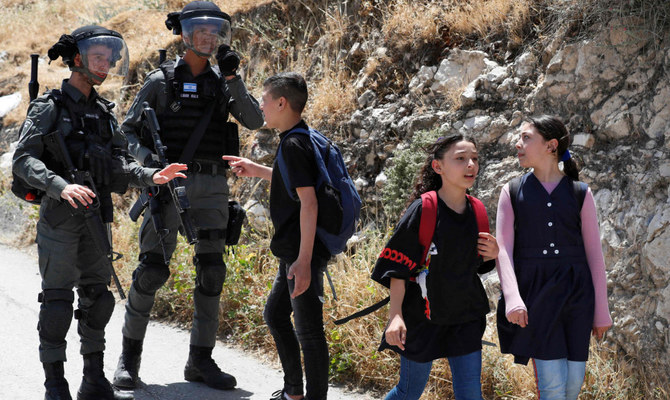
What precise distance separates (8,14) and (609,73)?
1579 cm

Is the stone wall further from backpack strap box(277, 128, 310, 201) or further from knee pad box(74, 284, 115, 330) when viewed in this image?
knee pad box(74, 284, 115, 330)

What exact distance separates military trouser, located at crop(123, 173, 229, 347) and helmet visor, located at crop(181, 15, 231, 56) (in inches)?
34.2

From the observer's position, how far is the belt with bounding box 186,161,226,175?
16.4 ft

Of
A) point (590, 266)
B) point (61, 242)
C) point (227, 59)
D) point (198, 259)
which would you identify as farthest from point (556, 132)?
point (61, 242)

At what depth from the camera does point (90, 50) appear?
14.7ft

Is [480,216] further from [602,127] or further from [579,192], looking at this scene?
[602,127]

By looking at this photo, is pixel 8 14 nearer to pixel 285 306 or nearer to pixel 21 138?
pixel 21 138

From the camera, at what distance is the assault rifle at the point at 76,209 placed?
4359mm

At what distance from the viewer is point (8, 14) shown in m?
17.2

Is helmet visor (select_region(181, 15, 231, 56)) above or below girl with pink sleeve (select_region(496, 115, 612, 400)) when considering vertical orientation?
above

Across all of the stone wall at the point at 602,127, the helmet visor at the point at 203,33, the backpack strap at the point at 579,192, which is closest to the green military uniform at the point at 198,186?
the helmet visor at the point at 203,33

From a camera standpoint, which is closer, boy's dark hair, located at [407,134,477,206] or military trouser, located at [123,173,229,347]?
boy's dark hair, located at [407,134,477,206]

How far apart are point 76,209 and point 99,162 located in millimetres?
326

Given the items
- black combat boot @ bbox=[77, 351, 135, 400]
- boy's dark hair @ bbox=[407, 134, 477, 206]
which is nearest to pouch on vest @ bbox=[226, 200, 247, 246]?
black combat boot @ bbox=[77, 351, 135, 400]
